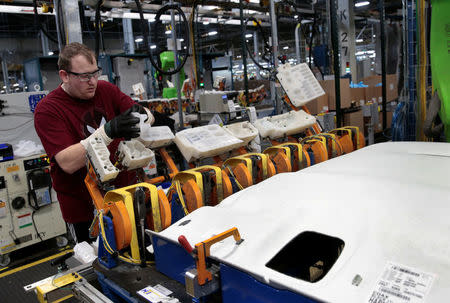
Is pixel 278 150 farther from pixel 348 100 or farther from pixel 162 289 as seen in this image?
pixel 348 100

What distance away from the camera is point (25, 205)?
4594mm

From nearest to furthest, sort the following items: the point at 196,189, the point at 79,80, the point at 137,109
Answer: the point at 196,189
the point at 137,109
the point at 79,80

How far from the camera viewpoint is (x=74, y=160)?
2119 mm

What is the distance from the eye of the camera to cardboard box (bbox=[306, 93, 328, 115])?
695 centimetres

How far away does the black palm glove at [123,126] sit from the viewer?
1.99 meters

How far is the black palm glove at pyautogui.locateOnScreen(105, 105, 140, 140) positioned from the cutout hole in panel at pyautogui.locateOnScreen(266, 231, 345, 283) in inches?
41.2

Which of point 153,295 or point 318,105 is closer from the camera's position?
point 153,295

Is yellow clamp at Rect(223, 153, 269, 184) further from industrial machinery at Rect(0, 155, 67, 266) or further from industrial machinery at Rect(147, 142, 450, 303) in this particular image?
industrial machinery at Rect(0, 155, 67, 266)

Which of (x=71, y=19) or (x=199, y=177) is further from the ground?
(x=71, y=19)

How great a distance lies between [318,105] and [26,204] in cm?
510

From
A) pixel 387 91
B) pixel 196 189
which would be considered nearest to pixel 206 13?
pixel 387 91

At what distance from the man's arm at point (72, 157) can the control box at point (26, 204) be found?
2805 mm

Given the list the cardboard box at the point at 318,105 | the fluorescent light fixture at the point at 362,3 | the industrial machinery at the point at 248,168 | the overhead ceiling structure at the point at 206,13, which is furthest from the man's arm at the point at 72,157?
the fluorescent light fixture at the point at 362,3

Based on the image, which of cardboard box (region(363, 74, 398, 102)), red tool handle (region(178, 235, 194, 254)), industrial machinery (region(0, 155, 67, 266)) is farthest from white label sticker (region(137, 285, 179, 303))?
cardboard box (region(363, 74, 398, 102))
